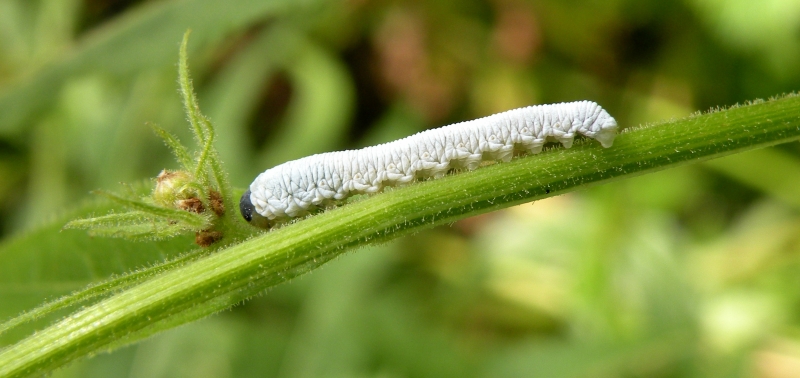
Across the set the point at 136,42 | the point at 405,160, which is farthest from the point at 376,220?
the point at 136,42

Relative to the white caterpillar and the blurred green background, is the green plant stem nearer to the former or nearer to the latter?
the white caterpillar

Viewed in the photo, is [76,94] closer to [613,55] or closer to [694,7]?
[613,55]

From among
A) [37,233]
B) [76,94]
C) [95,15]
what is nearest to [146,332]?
[37,233]

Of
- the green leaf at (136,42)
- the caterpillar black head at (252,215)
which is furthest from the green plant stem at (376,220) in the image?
the green leaf at (136,42)

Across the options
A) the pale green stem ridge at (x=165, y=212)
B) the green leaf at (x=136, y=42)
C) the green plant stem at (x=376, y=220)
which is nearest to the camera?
the pale green stem ridge at (x=165, y=212)

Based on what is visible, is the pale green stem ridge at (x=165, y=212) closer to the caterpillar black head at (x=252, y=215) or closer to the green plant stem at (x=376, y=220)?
the green plant stem at (x=376, y=220)

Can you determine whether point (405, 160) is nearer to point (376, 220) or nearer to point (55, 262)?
point (376, 220)
